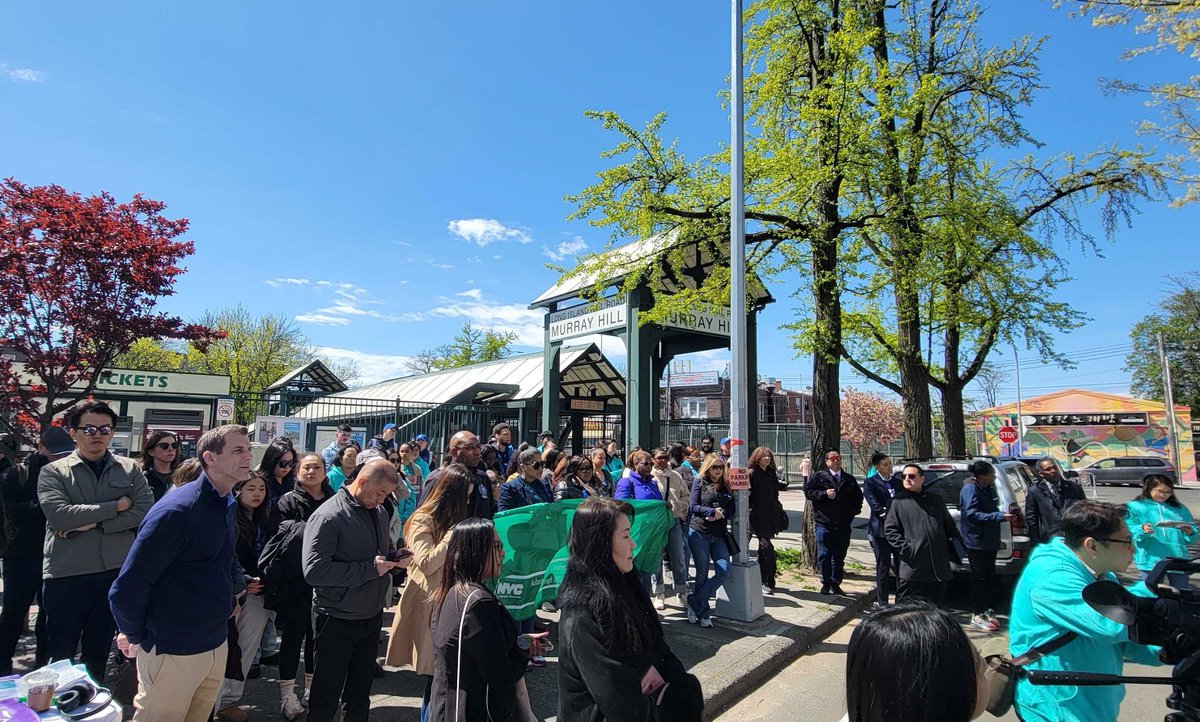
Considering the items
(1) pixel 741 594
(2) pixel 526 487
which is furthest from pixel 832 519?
(2) pixel 526 487

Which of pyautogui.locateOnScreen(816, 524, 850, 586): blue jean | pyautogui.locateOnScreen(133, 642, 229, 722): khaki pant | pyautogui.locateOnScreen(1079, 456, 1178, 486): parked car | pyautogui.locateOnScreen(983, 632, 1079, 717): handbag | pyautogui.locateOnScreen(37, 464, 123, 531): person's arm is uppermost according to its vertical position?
pyautogui.locateOnScreen(37, 464, 123, 531): person's arm

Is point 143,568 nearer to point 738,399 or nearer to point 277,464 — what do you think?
point 277,464

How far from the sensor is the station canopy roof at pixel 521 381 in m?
18.7

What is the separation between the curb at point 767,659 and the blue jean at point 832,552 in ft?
1.44


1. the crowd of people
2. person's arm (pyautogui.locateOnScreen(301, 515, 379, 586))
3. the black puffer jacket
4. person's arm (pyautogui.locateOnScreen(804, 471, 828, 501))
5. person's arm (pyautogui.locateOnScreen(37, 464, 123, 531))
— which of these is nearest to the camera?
the crowd of people

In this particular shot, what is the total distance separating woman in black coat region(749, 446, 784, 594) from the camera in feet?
26.2

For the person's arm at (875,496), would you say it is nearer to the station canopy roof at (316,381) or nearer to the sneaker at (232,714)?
the sneaker at (232,714)

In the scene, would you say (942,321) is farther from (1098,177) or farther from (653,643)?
(653,643)

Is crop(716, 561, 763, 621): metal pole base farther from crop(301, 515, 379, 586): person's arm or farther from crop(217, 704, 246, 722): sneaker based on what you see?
→ crop(217, 704, 246, 722): sneaker

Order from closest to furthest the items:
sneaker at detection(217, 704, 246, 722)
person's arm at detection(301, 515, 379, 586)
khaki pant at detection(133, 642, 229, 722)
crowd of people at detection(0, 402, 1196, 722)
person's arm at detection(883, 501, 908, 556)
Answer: crowd of people at detection(0, 402, 1196, 722) → khaki pant at detection(133, 642, 229, 722) → person's arm at detection(301, 515, 379, 586) → sneaker at detection(217, 704, 246, 722) → person's arm at detection(883, 501, 908, 556)

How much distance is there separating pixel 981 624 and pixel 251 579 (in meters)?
7.07

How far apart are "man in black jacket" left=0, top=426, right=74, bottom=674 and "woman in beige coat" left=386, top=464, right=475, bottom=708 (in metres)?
2.54

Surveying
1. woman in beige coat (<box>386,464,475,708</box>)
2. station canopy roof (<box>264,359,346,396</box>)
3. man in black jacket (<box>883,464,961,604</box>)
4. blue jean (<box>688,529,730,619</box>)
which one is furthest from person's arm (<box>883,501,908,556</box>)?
station canopy roof (<box>264,359,346,396</box>)

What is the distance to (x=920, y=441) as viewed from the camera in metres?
12.8
